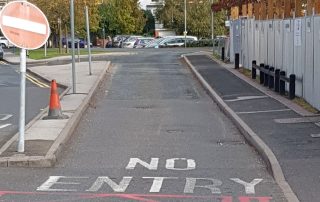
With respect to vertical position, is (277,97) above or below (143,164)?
above

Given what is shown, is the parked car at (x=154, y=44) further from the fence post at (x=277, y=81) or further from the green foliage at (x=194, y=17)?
the fence post at (x=277, y=81)

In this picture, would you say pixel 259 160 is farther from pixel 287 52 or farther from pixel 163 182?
pixel 287 52

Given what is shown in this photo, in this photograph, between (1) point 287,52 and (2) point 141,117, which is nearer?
(2) point 141,117

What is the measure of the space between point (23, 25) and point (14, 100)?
9.90 metres

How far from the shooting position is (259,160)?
10859 mm

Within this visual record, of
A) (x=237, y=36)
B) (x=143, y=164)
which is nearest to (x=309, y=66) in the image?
(x=143, y=164)

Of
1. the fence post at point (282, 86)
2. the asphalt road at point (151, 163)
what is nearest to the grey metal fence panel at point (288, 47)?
the fence post at point (282, 86)

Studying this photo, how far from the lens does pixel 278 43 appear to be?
72.7 ft

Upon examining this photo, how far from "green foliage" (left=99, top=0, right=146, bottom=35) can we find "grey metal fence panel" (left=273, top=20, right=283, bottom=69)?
2736 inches

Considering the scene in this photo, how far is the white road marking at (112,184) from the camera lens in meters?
8.54

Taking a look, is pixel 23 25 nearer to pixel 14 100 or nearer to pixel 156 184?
pixel 156 184

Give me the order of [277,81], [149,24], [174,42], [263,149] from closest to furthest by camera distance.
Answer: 1. [263,149]
2. [277,81]
3. [174,42]
4. [149,24]

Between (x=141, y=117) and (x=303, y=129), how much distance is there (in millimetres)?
4772

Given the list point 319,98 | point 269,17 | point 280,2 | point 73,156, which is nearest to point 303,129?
point 319,98
